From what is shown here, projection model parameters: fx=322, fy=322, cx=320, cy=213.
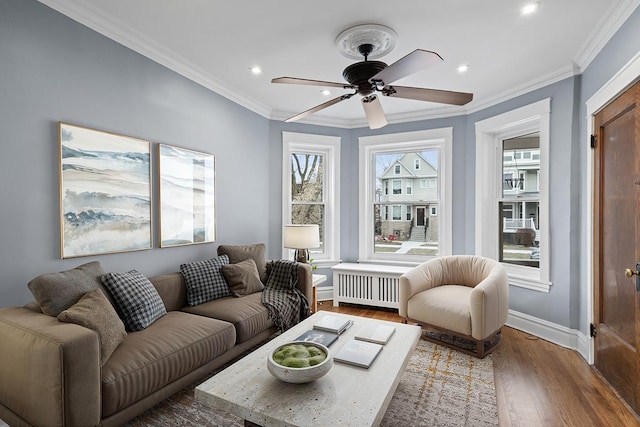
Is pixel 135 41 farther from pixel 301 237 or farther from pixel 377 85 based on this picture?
pixel 301 237

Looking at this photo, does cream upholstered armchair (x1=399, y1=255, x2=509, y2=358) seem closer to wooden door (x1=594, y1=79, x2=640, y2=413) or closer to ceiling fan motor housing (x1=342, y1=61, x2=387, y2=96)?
wooden door (x1=594, y1=79, x2=640, y2=413)

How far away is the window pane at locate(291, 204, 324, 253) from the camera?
475 cm

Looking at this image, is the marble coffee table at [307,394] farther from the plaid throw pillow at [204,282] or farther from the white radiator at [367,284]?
the white radiator at [367,284]

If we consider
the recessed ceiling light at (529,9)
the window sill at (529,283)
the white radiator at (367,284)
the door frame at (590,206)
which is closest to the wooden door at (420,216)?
the white radiator at (367,284)

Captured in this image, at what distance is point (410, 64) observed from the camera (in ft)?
6.00

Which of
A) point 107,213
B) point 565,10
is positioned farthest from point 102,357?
point 565,10

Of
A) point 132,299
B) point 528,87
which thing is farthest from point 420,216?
point 132,299

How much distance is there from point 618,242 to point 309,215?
134 inches

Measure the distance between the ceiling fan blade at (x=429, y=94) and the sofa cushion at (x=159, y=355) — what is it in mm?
2114

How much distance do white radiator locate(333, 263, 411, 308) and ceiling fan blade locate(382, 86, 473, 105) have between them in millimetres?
2361

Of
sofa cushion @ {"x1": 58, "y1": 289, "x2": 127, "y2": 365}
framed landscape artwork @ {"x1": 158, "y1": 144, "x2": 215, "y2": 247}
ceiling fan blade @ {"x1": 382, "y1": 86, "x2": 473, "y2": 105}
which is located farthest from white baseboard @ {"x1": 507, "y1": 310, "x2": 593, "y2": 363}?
sofa cushion @ {"x1": 58, "y1": 289, "x2": 127, "y2": 365}

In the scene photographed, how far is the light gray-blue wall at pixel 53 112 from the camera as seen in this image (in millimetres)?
Answer: 1948

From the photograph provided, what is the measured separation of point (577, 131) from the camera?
3027mm

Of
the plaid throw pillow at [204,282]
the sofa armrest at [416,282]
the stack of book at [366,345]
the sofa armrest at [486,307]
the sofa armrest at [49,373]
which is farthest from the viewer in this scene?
the sofa armrest at [416,282]
